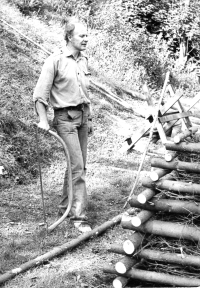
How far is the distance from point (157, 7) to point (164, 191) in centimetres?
1638

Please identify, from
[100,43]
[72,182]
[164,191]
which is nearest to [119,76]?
[100,43]

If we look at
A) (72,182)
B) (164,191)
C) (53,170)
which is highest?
(164,191)

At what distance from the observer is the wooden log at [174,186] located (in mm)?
4039

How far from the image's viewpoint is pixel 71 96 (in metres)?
5.46

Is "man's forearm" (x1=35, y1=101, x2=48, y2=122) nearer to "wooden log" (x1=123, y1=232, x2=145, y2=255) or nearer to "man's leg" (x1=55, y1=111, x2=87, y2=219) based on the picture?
"man's leg" (x1=55, y1=111, x2=87, y2=219)

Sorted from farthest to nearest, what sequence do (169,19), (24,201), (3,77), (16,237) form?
(169,19) < (3,77) < (24,201) < (16,237)

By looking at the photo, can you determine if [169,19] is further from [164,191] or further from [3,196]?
[164,191]

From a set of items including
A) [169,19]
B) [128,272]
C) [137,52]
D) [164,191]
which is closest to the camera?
[128,272]

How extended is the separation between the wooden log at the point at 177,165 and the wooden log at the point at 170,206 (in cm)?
26

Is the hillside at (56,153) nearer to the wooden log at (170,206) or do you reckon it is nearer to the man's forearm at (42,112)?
the wooden log at (170,206)

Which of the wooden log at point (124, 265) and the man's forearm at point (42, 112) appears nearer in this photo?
the wooden log at point (124, 265)

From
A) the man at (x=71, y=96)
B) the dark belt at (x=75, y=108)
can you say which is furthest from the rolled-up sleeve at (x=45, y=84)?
the dark belt at (x=75, y=108)

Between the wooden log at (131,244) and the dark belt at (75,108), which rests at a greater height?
the dark belt at (75,108)

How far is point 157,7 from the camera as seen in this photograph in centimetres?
1956
